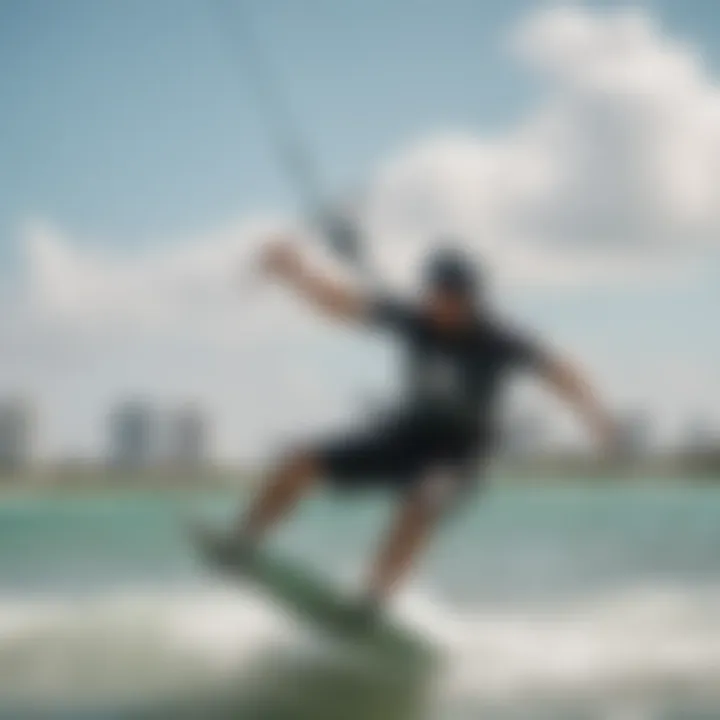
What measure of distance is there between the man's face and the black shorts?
0.18 metres

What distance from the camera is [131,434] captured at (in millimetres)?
1975

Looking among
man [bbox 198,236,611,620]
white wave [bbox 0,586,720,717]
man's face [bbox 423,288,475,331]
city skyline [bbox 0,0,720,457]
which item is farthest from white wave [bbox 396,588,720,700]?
man's face [bbox 423,288,475,331]

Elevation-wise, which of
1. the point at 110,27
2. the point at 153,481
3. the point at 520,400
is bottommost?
the point at 153,481

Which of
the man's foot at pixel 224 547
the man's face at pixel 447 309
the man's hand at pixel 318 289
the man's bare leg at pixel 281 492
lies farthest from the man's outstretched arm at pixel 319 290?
the man's foot at pixel 224 547

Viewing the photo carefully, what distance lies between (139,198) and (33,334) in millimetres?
333

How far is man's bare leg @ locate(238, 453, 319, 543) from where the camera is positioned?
1.95m

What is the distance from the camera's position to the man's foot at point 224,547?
196 centimetres

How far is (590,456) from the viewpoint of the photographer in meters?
1.95

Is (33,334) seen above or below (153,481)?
above

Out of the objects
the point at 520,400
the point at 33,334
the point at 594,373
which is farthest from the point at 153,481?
the point at 594,373

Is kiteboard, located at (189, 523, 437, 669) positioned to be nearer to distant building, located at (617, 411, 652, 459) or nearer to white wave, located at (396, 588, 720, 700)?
white wave, located at (396, 588, 720, 700)

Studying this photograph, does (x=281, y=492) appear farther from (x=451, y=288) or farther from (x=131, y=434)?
(x=451, y=288)

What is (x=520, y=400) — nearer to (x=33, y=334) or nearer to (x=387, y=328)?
(x=387, y=328)

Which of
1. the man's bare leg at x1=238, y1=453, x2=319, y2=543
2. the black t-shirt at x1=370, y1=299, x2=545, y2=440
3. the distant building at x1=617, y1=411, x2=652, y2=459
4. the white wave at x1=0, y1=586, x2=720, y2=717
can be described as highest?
the black t-shirt at x1=370, y1=299, x2=545, y2=440
